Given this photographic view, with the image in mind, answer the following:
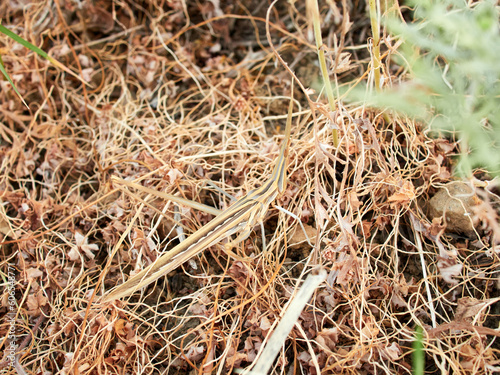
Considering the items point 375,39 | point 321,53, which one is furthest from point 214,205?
point 375,39

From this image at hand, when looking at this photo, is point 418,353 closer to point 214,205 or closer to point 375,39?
point 214,205

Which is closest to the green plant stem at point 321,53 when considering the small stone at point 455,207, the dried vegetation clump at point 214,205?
the dried vegetation clump at point 214,205

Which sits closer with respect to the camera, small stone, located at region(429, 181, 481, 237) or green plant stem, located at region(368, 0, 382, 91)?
green plant stem, located at region(368, 0, 382, 91)

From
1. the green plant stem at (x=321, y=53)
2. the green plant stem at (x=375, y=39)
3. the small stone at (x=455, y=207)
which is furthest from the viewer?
the small stone at (x=455, y=207)

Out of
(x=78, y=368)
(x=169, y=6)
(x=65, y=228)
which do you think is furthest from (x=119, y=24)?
(x=78, y=368)

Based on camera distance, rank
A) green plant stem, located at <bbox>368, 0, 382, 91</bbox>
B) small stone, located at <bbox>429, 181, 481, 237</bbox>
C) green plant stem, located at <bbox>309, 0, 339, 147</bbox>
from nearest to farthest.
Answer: green plant stem, located at <bbox>309, 0, 339, 147</bbox> < green plant stem, located at <bbox>368, 0, 382, 91</bbox> < small stone, located at <bbox>429, 181, 481, 237</bbox>

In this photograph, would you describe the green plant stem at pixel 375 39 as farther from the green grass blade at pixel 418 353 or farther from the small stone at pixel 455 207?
the green grass blade at pixel 418 353

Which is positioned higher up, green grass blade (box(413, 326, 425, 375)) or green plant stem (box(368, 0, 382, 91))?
green plant stem (box(368, 0, 382, 91))

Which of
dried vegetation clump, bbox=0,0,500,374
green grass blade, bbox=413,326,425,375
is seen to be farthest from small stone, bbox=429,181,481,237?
green grass blade, bbox=413,326,425,375

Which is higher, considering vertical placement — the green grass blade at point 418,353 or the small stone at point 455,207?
the small stone at point 455,207

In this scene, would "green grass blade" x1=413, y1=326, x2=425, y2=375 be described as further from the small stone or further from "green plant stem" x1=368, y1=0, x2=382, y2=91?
"green plant stem" x1=368, y1=0, x2=382, y2=91
